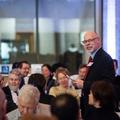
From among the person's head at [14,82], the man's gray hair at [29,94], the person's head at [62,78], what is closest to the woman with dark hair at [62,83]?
the person's head at [62,78]

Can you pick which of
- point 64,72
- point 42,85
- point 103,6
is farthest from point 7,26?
point 42,85

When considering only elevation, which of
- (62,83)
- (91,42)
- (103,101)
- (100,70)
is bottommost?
(62,83)

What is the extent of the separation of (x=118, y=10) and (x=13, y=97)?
13.1 feet

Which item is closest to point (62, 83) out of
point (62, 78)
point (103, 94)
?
point (62, 78)

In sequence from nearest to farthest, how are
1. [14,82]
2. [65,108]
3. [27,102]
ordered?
[65,108] → [27,102] → [14,82]

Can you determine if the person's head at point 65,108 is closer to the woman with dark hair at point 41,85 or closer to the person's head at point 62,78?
the woman with dark hair at point 41,85

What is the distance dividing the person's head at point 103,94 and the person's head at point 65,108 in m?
0.97

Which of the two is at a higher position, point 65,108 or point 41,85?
point 65,108

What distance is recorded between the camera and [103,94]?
3832mm

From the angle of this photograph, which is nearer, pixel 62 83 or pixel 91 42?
pixel 91 42

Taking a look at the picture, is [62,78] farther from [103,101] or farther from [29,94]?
[103,101]

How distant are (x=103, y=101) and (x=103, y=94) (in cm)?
6

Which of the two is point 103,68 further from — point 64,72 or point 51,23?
point 51,23

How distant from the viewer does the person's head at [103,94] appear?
3.82m
